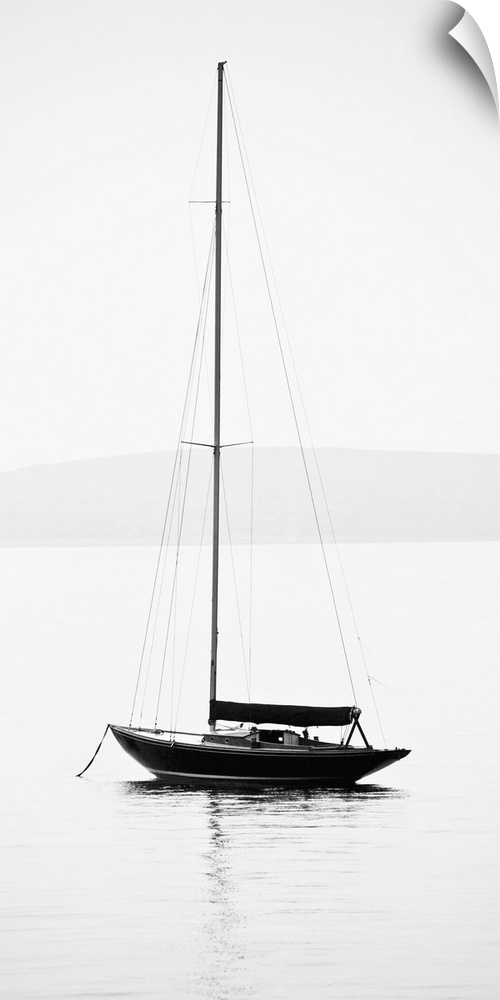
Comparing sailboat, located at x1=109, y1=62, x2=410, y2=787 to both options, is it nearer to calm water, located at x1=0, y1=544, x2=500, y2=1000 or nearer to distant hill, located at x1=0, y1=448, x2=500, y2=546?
calm water, located at x1=0, y1=544, x2=500, y2=1000

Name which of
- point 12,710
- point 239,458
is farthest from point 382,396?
point 239,458

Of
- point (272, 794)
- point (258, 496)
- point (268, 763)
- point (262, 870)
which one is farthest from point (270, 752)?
point (258, 496)

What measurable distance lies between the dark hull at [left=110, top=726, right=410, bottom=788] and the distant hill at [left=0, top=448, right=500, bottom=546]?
35.4 meters

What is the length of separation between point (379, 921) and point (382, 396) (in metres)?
28.6

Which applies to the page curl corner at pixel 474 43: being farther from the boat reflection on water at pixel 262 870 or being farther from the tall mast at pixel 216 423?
the boat reflection on water at pixel 262 870

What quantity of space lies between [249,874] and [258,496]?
48.9 m

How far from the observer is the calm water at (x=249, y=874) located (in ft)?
18.7

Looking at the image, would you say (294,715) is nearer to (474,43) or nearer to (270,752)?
(270,752)

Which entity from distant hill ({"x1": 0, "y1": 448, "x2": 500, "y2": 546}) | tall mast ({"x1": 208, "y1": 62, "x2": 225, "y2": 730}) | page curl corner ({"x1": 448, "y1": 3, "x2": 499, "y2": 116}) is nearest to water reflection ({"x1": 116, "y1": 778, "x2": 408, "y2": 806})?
tall mast ({"x1": 208, "y1": 62, "x2": 225, "y2": 730})

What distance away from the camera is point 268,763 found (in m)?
8.81

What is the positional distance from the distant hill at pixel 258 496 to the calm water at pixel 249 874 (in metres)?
33.3

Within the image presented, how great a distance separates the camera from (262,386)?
2405 centimetres

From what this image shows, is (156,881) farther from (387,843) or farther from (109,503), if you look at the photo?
(109,503)

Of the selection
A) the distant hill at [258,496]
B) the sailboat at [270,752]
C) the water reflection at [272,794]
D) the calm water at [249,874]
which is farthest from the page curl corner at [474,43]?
the distant hill at [258,496]
